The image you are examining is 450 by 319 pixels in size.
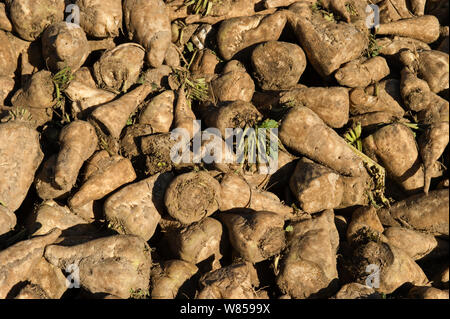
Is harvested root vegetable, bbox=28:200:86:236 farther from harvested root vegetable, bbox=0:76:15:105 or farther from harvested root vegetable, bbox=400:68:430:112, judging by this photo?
harvested root vegetable, bbox=400:68:430:112

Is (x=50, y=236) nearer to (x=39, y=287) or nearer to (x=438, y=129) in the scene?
(x=39, y=287)

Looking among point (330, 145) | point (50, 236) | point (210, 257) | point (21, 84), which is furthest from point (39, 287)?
point (330, 145)

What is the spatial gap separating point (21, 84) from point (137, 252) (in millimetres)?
4120

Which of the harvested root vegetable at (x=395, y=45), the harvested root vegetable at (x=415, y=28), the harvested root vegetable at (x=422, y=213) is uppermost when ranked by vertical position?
the harvested root vegetable at (x=415, y=28)

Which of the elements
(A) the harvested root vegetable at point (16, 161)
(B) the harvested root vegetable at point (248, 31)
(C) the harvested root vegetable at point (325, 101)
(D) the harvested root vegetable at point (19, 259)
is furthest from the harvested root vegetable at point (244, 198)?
(A) the harvested root vegetable at point (16, 161)

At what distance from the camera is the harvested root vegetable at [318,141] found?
6594 mm

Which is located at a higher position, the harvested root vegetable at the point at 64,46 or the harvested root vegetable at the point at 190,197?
the harvested root vegetable at the point at 64,46

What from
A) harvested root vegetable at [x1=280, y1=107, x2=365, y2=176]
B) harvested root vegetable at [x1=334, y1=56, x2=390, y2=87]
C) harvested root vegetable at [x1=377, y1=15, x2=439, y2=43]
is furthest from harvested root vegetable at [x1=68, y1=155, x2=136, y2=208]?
harvested root vegetable at [x1=377, y1=15, x2=439, y2=43]

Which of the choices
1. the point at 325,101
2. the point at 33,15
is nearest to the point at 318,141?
the point at 325,101

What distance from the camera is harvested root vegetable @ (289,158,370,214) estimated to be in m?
6.16

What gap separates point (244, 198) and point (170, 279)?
1660mm

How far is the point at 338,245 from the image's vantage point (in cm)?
619

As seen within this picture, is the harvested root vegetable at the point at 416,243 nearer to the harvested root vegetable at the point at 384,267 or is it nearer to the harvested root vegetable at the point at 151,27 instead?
the harvested root vegetable at the point at 384,267

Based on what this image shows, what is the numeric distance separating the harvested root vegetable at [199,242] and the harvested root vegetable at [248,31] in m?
3.42
